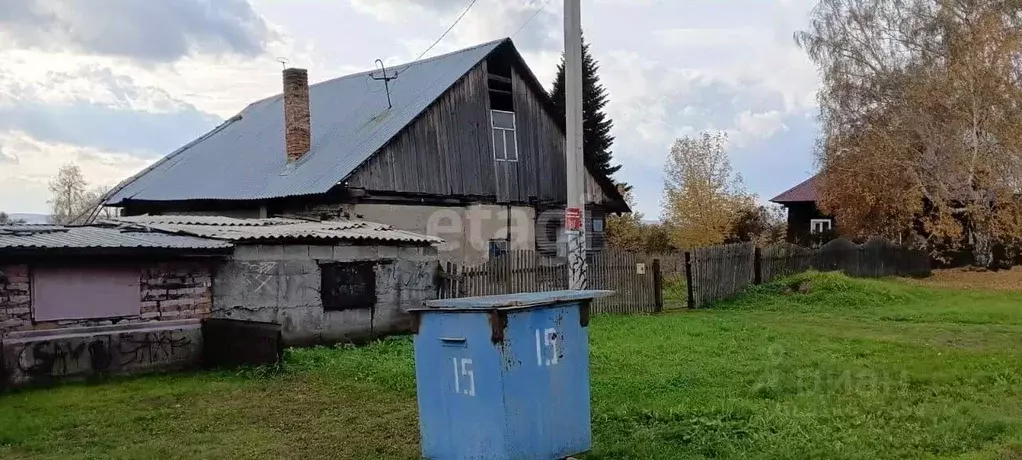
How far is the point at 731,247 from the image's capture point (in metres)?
20.3

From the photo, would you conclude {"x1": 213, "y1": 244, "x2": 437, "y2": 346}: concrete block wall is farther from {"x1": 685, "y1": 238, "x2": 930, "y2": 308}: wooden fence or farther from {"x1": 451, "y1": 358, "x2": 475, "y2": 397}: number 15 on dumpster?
{"x1": 685, "y1": 238, "x2": 930, "y2": 308}: wooden fence

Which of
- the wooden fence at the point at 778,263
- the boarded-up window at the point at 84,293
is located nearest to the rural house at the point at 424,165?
the wooden fence at the point at 778,263

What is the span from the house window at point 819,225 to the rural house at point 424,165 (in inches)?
800

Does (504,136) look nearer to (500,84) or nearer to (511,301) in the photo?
(500,84)

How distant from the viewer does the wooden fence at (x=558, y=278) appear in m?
16.0

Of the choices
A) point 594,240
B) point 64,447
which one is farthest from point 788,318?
point 64,447

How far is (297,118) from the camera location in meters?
21.9

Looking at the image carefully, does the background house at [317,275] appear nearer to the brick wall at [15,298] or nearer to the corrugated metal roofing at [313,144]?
the brick wall at [15,298]

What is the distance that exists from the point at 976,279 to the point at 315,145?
20.9 metres

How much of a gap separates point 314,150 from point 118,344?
10.8m

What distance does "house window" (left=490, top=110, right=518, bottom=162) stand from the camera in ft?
73.0

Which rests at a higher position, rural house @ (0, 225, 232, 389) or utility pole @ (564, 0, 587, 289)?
utility pole @ (564, 0, 587, 289)

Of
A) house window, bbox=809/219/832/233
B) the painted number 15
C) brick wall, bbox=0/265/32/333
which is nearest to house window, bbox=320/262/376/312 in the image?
brick wall, bbox=0/265/32/333

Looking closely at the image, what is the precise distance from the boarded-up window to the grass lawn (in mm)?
1043
